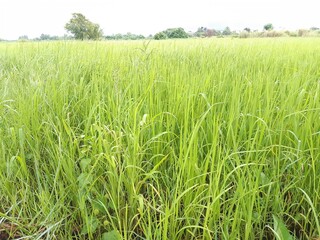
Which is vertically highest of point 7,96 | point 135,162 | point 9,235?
point 7,96

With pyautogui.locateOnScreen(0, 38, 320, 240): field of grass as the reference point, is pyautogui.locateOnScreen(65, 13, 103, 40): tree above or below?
above

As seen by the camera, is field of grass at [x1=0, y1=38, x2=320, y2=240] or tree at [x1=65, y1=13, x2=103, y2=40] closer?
field of grass at [x1=0, y1=38, x2=320, y2=240]

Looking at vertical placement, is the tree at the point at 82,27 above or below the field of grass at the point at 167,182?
above

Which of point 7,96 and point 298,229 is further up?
point 7,96

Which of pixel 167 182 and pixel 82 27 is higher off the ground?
pixel 82 27

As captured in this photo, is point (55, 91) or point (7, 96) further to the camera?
point (7, 96)

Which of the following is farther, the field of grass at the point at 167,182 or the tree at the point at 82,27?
the tree at the point at 82,27

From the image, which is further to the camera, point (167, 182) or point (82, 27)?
point (82, 27)

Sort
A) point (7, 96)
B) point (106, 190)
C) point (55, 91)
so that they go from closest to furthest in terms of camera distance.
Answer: point (106, 190) → point (55, 91) → point (7, 96)

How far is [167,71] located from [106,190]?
76 cm

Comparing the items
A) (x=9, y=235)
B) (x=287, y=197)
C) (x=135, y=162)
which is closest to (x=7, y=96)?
(x=9, y=235)

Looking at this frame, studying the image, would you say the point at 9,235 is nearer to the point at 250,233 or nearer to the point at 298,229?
the point at 250,233

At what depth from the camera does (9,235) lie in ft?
2.05

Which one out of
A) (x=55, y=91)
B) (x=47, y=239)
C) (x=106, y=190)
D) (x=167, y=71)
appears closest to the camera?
(x=47, y=239)
